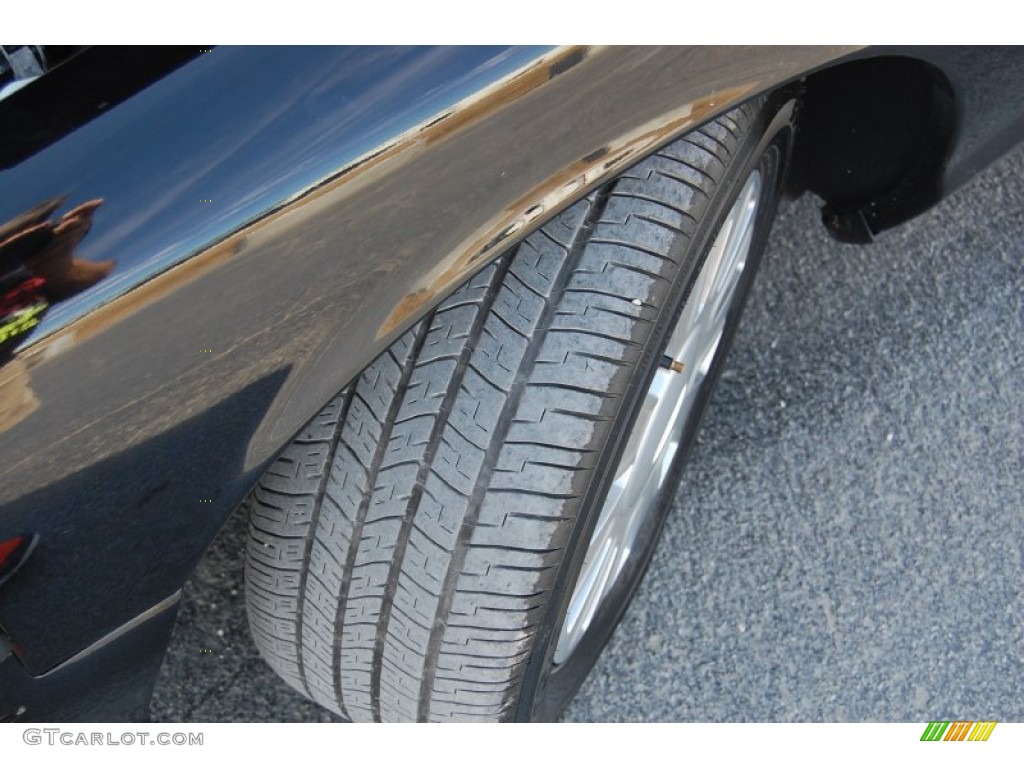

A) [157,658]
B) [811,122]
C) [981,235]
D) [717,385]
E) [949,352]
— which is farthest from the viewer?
[981,235]

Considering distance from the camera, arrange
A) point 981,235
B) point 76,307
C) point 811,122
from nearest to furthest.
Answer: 1. point 76,307
2. point 811,122
3. point 981,235

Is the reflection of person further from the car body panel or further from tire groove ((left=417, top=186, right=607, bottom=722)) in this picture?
tire groove ((left=417, top=186, right=607, bottom=722))

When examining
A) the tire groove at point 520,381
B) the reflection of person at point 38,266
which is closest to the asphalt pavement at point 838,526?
the tire groove at point 520,381

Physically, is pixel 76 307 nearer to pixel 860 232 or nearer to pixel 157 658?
pixel 157 658

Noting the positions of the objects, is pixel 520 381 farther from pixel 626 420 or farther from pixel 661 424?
pixel 661 424

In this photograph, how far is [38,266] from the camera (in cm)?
62

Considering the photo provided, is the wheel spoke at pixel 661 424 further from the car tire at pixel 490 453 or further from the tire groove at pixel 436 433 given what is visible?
the tire groove at pixel 436 433

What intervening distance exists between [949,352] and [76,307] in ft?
5.31

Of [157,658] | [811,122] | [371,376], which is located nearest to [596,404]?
[371,376]

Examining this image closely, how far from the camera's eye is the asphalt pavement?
151 centimetres

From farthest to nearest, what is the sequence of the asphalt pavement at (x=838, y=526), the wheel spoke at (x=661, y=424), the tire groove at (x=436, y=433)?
the asphalt pavement at (x=838, y=526) → the wheel spoke at (x=661, y=424) → the tire groove at (x=436, y=433)

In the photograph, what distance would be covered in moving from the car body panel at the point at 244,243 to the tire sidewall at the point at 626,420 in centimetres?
15

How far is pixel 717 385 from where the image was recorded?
164cm

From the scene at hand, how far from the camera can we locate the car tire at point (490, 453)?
2.83 feet
